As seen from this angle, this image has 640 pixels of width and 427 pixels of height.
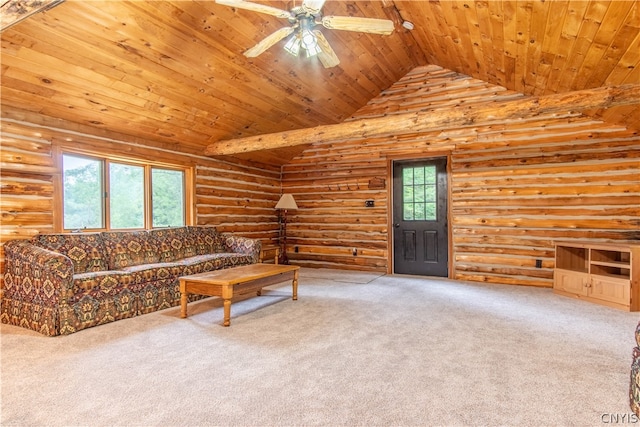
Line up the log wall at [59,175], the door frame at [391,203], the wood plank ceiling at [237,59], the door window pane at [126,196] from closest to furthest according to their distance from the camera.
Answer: the wood plank ceiling at [237,59] < the log wall at [59,175] < the door window pane at [126,196] < the door frame at [391,203]

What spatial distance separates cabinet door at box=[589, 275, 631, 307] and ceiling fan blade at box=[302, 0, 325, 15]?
15.2 feet

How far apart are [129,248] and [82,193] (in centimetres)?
94

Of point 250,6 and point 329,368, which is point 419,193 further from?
point 250,6

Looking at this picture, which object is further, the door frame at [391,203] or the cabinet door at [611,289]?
the door frame at [391,203]

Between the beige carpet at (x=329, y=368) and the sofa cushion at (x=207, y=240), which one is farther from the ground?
the sofa cushion at (x=207, y=240)

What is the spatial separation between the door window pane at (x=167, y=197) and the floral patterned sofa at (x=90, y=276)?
0.51 meters

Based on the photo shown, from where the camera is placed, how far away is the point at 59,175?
14.0 ft

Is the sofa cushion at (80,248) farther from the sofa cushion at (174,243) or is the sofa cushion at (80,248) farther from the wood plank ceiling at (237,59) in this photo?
the wood plank ceiling at (237,59)

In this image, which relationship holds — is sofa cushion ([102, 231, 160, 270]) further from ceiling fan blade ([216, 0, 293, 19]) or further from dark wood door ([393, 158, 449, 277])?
dark wood door ([393, 158, 449, 277])

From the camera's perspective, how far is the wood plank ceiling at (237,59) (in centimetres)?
321

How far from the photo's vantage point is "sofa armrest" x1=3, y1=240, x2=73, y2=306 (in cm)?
336

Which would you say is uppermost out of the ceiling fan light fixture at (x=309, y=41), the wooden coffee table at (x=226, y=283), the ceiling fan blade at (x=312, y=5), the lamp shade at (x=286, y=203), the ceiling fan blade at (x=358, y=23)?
the ceiling fan blade at (x=312, y=5)

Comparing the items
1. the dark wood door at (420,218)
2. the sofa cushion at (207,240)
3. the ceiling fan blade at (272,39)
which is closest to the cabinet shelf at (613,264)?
the dark wood door at (420,218)

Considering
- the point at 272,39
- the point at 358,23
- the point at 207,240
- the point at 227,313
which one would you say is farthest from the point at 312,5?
the point at 207,240
